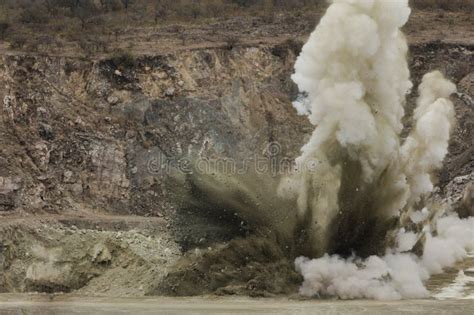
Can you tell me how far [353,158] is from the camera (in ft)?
101

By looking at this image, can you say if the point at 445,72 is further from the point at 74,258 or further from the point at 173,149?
the point at 74,258

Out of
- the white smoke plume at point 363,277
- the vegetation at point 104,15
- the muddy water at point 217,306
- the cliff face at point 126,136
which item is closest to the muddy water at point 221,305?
the muddy water at point 217,306

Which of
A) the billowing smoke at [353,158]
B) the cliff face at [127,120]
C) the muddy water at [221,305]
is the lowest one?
the muddy water at [221,305]

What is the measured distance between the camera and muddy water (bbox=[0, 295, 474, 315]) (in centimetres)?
2588

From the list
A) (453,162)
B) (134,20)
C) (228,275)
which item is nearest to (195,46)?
(134,20)

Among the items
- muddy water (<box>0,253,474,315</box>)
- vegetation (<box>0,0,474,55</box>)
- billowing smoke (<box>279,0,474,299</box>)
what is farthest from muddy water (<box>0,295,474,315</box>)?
vegetation (<box>0,0,474,55</box>)

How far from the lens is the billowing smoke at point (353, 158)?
1192 inches

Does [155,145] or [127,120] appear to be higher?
[127,120]

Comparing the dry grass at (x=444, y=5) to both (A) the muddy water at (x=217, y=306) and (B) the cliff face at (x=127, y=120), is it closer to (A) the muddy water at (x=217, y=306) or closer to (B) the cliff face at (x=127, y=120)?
(B) the cliff face at (x=127, y=120)

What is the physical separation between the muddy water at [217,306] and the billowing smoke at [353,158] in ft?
5.42

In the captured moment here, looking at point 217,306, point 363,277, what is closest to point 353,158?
point 363,277

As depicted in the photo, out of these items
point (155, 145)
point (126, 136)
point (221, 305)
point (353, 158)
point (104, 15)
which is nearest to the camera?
point (221, 305)

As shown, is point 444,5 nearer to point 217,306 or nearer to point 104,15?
point 104,15

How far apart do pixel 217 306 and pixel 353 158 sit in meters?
7.84
